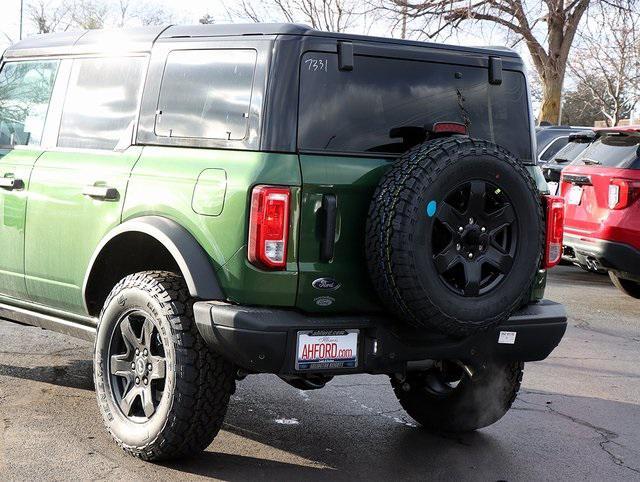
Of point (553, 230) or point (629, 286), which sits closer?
point (553, 230)

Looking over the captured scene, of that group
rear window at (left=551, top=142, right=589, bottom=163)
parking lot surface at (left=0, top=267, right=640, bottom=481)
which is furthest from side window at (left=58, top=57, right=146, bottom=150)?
rear window at (left=551, top=142, right=589, bottom=163)

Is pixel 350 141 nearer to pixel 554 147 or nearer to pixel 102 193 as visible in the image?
pixel 102 193

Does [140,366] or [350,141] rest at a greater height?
[350,141]

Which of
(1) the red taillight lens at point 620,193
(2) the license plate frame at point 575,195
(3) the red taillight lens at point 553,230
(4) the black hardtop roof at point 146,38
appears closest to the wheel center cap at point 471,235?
(3) the red taillight lens at point 553,230

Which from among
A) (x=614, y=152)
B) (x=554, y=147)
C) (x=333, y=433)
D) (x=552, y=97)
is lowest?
(x=333, y=433)

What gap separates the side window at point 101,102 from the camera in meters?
4.91

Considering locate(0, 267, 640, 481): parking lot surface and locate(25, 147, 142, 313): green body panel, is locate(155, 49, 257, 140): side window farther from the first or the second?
locate(0, 267, 640, 481): parking lot surface

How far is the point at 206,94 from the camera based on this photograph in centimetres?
453

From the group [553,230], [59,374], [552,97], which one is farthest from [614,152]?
[552,97]

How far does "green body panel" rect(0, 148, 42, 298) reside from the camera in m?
5.36

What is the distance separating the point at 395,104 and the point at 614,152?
5607mm

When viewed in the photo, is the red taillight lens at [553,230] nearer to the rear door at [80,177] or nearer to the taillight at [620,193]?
the rear door at [80,177]

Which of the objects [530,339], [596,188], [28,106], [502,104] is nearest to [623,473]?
[530,339]

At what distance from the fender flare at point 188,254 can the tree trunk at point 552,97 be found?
77.9 ft
